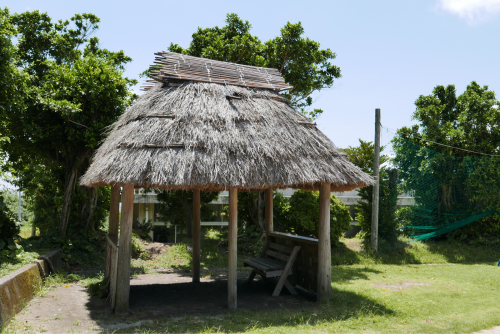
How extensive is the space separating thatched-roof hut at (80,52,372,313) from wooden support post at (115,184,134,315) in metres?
0.03

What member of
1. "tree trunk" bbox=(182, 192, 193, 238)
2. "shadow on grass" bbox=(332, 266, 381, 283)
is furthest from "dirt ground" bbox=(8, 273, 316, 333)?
"tree trunk" bbox=(182, 192, 193, 238)

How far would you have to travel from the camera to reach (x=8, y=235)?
769cm

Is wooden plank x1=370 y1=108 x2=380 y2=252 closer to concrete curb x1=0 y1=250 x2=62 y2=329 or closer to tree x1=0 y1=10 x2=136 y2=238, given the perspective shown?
tree x1=0 y1=10 x2=136 y2=238

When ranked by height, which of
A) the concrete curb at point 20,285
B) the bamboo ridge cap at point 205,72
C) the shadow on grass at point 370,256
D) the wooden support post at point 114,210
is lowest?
the shadow on grass at point 370,256

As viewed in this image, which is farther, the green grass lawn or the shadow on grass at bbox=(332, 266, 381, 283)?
the shadow on grass at bbox=(332, 266, 381, 283)

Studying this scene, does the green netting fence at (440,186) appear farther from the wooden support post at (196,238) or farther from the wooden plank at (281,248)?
the wooden support post at (196,238)

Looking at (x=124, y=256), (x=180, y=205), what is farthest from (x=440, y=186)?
(x=124, y=256)

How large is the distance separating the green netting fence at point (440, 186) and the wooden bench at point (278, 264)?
695 centimetres

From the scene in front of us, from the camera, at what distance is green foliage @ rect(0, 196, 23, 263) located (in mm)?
7219

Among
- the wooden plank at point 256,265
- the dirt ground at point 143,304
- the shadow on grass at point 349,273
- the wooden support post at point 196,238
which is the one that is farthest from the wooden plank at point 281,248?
the shadow on grass at point 349,273

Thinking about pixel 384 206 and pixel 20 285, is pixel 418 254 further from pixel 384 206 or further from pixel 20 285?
pixel 20 285

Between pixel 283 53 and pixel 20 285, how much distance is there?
1010cm

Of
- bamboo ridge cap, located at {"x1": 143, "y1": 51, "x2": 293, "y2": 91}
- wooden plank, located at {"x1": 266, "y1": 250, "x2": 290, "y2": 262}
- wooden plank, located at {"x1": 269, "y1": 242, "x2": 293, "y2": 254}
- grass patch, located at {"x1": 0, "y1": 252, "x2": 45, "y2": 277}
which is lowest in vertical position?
grass patch, located at {"x1": 0, "y1": 252, "x2": 45, "y2": 277}

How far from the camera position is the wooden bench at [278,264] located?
741 cm
